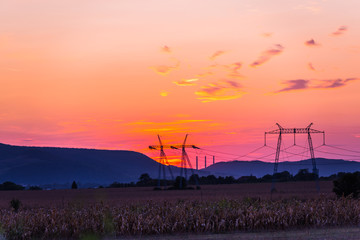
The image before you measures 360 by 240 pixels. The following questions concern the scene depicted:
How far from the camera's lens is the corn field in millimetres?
32406

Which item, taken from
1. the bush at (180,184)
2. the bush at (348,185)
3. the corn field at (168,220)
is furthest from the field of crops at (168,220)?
the bush at (180,184)

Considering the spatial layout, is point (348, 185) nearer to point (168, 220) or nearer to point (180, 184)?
point (168, 220)

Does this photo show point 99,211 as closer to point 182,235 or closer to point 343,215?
point 182,235

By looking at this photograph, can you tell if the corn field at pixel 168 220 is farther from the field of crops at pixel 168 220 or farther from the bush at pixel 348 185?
the bush at pixel 348 185

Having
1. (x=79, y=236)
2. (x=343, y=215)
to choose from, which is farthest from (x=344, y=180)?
(x=79, y=236)

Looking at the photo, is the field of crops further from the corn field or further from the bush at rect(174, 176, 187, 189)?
the bush at rect(174, 176, 187, 189)

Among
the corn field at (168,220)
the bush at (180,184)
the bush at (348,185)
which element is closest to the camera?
the corn field at (168,220)

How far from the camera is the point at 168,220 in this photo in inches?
1312

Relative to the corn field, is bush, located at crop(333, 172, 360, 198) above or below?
above

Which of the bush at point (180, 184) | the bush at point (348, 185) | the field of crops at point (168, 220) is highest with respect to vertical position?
the bush at point (180, 184)

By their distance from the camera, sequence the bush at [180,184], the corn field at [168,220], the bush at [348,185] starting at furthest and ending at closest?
the bush at [180,184] → the bush at [348,185] → the corn field at [168,220]

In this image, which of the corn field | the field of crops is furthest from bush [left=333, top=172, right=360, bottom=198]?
the field of crops

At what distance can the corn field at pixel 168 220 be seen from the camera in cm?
3241

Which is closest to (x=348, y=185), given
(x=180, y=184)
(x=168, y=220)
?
(x=168, y=220)
